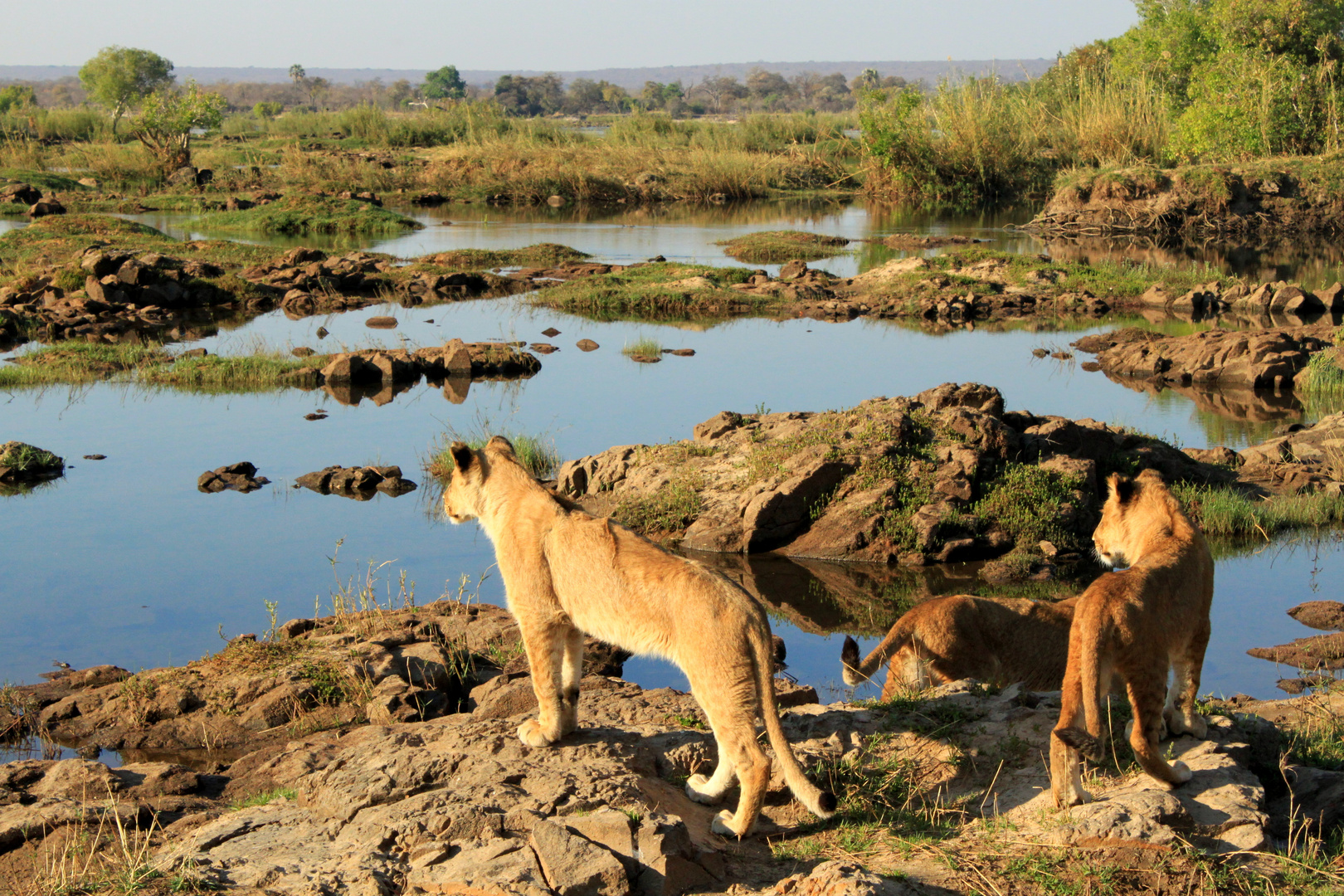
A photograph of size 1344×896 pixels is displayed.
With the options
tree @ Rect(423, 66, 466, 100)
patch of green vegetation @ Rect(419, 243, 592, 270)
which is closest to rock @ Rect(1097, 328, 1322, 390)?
patch of green vegetation @ Rect(419, 243, 592, 270)

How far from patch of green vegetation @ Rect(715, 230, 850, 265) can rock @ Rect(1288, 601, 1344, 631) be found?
2208cm

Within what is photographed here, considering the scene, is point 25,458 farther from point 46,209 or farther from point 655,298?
point 46,209

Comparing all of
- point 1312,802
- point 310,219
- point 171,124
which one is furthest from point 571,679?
point 171,124

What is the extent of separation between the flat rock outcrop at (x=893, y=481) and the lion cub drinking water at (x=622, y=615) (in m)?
6.49

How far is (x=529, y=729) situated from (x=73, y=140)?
64973 millimetres

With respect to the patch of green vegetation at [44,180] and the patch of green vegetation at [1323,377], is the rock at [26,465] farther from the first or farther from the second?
the patch of green vegetation at [44,180]

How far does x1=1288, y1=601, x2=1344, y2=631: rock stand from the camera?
10266 millimetres

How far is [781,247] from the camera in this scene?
3378cm

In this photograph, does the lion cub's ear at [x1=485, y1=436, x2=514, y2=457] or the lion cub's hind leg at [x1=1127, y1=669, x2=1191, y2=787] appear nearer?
the lion cub's hind leg at [x1=1127, y1=669, x2=1191, y2=787]

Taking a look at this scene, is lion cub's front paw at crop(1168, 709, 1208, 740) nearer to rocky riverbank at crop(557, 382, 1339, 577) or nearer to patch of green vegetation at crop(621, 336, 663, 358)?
rocky riverbank at crop(557, 382, 1339, 577)

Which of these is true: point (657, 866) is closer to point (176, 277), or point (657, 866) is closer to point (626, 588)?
point (626, 588)

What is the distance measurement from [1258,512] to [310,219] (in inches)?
1302

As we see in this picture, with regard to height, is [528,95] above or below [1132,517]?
above

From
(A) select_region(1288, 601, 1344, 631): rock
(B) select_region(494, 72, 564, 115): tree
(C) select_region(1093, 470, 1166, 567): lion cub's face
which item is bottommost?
(A) select_region(1288, 601, 1344, 631): rock
